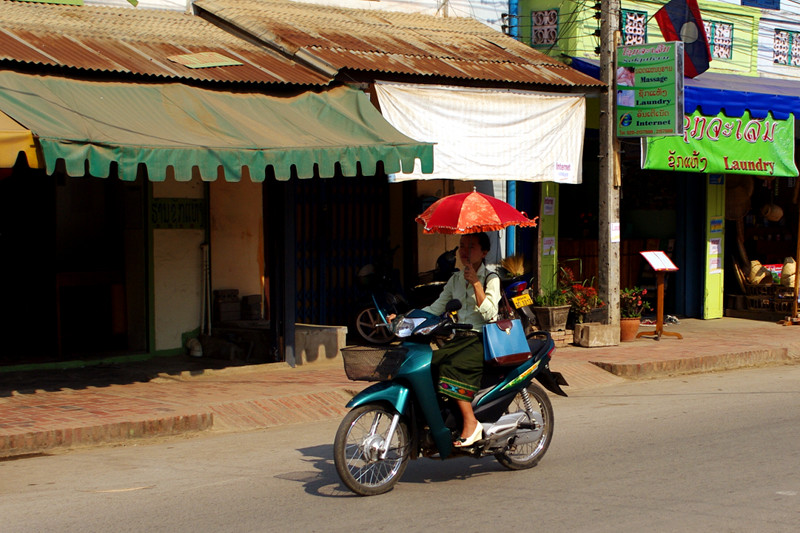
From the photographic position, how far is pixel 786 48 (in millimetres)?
18359

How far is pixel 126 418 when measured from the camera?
8.24 metres

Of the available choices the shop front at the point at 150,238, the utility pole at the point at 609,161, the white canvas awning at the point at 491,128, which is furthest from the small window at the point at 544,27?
the shop front at the point at 150,238

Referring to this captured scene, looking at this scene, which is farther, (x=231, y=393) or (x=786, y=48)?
(x=786, y=48)

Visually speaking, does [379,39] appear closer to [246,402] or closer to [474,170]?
[474,170]

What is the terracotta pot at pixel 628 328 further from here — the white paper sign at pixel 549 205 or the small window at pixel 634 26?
the small window at pixel 634 26

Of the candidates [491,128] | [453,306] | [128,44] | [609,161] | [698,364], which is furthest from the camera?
[609,161]

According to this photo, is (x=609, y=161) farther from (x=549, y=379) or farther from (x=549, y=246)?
(x=549, y=379)

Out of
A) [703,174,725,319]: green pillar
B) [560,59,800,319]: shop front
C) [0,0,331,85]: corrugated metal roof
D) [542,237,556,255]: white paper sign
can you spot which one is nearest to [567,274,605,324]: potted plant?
[542,237,556,255]: white paper sign

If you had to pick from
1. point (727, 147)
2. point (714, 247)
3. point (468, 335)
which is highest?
point (727, 147)

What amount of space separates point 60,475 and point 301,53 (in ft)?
19.4

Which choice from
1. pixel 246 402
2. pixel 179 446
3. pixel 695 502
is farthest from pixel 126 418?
pixel 695 502

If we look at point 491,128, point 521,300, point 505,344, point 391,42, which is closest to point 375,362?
point 505,344

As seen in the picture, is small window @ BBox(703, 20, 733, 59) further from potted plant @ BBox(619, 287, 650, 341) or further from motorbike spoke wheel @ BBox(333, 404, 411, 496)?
motorbike spoke wheel @ BBox(333, 404, 411, 496)

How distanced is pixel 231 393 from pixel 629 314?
6.37 m
